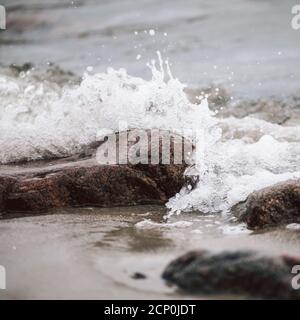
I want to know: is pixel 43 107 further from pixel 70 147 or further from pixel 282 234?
pixel 282 234

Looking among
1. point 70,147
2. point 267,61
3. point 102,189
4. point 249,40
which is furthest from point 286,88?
point 102,189

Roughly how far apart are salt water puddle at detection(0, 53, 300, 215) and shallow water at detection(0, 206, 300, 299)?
1.44 ft

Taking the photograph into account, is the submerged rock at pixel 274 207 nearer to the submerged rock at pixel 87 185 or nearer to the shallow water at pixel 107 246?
the shallow water at pixel 107 246

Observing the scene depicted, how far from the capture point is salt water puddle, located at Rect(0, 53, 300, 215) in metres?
3.97

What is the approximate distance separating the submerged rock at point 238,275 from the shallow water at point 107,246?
0.23 feet

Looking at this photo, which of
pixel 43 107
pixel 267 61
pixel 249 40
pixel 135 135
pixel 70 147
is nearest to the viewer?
pixel 135 135

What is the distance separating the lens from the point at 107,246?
9.37ft

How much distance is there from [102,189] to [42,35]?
9445 mm

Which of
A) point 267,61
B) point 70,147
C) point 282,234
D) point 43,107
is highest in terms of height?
point 267,61

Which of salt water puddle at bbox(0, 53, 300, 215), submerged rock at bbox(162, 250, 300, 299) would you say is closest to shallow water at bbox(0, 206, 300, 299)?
submerged rock at bbox(162, 250, 300, 299)

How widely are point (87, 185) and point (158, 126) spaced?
1.33 m

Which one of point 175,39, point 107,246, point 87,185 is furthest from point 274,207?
point 175,39

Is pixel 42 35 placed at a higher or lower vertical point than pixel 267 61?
higher
